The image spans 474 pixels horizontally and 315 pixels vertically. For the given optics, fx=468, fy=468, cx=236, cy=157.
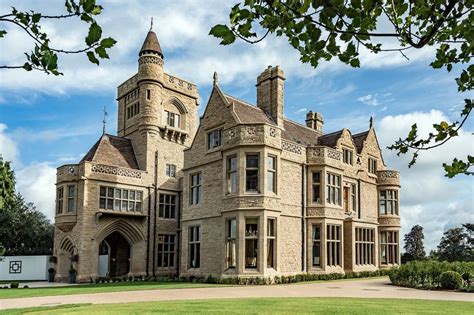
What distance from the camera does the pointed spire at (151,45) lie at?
31734mm

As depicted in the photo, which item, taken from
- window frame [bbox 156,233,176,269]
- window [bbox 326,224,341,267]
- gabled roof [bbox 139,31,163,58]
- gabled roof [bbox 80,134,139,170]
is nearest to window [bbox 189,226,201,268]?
window frame [bbox 156,233,176,269]

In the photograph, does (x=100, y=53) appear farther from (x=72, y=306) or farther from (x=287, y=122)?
(x=287, y=122)

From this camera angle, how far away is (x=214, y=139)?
24.6 m

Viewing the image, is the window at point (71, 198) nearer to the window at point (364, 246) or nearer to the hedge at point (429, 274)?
the window at point (364, 246)

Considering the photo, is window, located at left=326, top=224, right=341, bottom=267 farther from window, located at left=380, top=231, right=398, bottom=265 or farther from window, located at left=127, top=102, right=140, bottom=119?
window, located at left=127, top=102, right=140, bottom=119

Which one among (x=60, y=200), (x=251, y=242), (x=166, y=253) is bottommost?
(x=166, y=253)

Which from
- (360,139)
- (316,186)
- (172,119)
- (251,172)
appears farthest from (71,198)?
(360,139)

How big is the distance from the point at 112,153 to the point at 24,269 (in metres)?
9.82

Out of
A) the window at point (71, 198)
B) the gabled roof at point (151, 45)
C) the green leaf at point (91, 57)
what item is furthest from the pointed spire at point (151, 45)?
the green leaf at point (91, 57)

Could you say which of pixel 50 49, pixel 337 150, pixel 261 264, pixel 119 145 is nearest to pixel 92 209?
pixel 119 145

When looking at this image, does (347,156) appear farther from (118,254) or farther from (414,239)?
(414,239)

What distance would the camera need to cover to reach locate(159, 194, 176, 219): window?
3088 centimetres

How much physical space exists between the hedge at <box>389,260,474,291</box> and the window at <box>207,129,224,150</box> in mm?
10556

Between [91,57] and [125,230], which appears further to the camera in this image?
[125,230]
